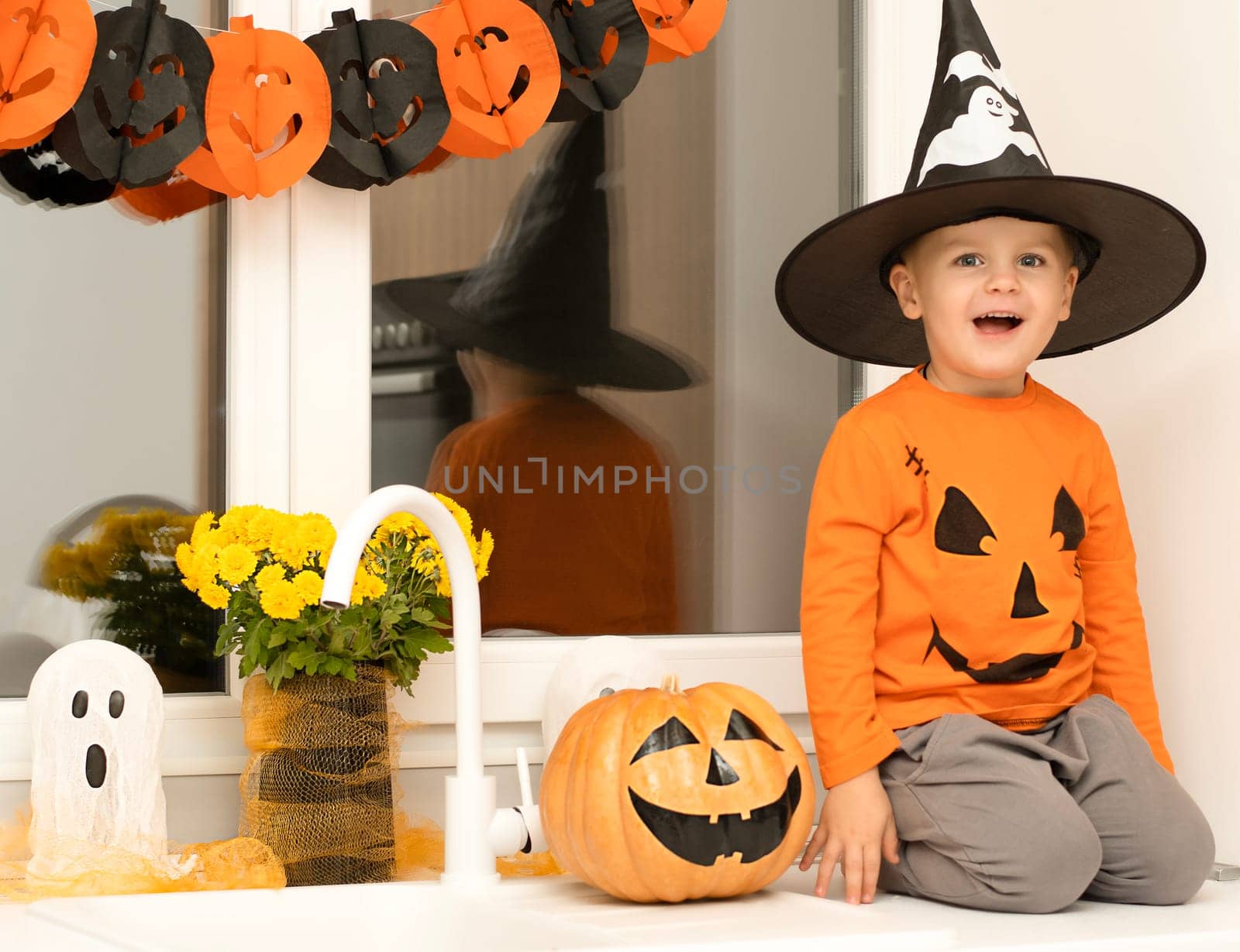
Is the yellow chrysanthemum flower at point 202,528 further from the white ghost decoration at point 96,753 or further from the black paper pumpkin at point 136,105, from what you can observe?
the black paper pumpkin at point 136,105

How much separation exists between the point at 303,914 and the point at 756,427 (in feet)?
2.56

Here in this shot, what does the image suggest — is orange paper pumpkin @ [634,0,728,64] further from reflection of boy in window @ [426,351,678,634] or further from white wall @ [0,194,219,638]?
white wall @ [0,194,219,638]

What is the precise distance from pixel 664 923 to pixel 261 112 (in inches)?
34.2

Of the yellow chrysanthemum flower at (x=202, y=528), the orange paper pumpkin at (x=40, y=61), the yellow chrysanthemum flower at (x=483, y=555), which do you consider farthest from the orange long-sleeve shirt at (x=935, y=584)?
the orange paper pumpkin at (x=40, y=61)

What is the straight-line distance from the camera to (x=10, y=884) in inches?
44.4

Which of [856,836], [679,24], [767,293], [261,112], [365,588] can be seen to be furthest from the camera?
[767,293]

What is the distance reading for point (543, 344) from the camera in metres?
1.52

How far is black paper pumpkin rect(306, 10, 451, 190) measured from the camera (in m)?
1.35

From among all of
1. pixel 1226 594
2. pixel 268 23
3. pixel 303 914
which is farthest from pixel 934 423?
pixel 268 23

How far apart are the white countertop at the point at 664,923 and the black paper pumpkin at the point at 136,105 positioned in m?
0.68

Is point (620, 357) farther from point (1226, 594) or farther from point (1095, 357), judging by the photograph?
point (1226, 594)

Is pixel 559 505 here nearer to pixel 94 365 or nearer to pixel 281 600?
pixel 281 600

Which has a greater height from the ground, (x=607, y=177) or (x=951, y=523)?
(x=607, y=177)

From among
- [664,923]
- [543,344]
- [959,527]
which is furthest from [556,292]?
[664,923]
